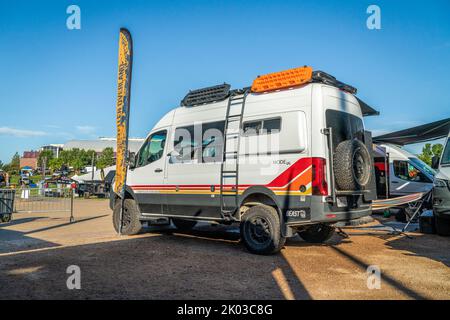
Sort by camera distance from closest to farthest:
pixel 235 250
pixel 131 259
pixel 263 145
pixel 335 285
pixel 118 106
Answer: pixel 335 285
pixel 131 259
pixel 263 145
pixel 235 250
pixel 118 106

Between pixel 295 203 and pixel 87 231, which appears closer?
pixel 295 203

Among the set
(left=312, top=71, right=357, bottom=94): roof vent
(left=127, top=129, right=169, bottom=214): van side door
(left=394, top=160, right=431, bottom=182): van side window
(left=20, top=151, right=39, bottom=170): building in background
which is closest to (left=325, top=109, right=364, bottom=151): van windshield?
(left=312, top=71, right=357, bottom=94): roof vent

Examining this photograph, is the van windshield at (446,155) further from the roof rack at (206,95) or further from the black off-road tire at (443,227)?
the roof rack at (206,95)

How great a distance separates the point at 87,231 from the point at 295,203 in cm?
627

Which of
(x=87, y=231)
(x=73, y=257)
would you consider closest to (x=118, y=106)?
(x=87, y=231)

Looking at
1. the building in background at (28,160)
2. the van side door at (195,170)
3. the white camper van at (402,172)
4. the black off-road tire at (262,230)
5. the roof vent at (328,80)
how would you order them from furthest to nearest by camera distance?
the building in background at (28,160)
the white camper van at (402,172)
the van side door at (195,170)
the roof vent at (328,80)
the black off-road tire at (262,230)

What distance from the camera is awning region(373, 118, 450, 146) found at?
51.3 feet

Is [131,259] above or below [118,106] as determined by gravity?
below

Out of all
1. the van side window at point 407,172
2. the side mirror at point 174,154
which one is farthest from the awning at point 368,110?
the van side window at point 407,172

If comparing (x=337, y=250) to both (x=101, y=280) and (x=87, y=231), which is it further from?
(x=87, y=231)

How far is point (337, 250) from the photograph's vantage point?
775cm

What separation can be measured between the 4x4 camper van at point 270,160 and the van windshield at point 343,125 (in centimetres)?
2

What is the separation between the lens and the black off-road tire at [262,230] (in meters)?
6.82
